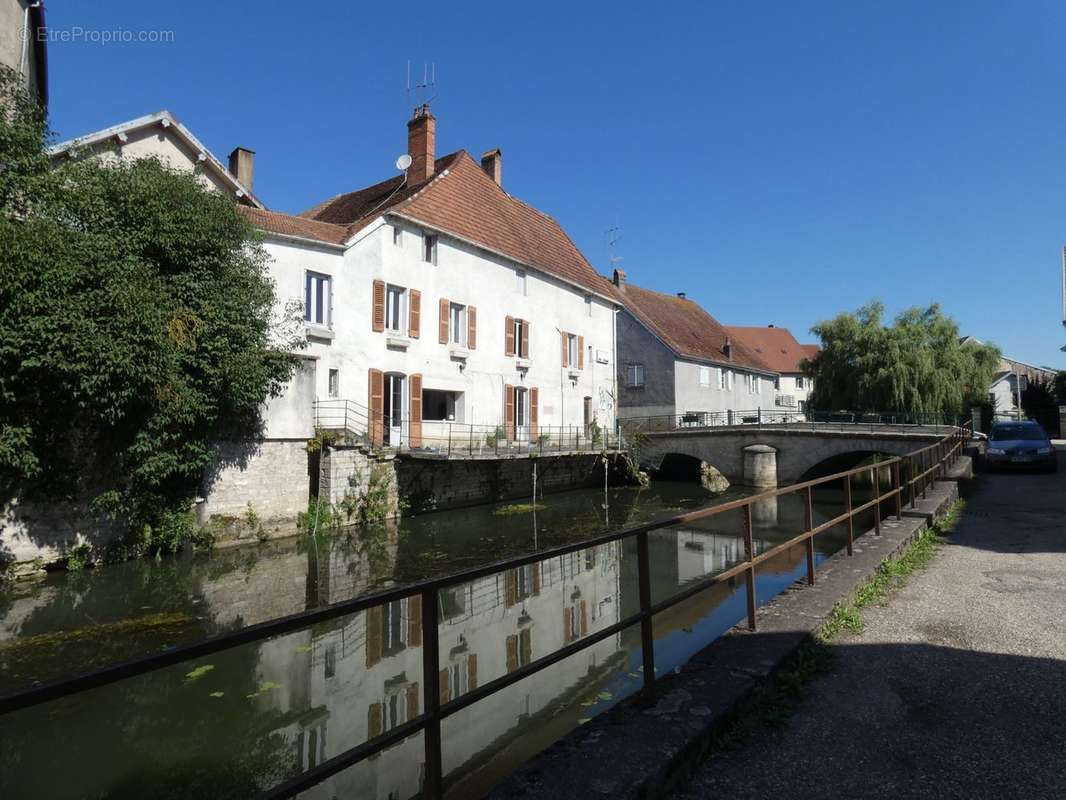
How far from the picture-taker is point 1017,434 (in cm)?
1828

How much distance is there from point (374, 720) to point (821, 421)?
27.9m

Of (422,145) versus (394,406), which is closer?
(394,406)

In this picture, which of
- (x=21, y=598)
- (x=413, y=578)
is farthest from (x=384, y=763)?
(x=21, y=598)

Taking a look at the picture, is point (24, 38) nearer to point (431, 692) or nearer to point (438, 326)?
point (438, 326)

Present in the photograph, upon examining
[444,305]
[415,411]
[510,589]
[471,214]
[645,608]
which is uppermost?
[471,214]

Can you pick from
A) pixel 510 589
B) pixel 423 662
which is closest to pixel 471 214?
pixel 510 589

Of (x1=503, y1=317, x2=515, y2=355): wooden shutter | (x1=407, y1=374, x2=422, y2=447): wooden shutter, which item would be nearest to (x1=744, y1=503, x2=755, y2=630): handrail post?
(x1=407, y1=374, x2=422, y2=447): wooden shutter

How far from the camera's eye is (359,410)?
18.7m

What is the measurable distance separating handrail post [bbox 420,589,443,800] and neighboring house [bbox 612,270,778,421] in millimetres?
30310

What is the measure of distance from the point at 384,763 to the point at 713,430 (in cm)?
2505

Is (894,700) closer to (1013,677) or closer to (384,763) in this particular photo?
(1013,677)

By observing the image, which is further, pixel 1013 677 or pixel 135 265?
pixel 135 265

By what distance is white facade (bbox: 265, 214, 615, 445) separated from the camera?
58.9 feet

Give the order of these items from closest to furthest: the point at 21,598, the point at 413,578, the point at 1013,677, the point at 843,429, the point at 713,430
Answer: the point at 1013,677 < the point at 21,598 < the point at 413,578 < the point at 843,429 < the point at 713,430
